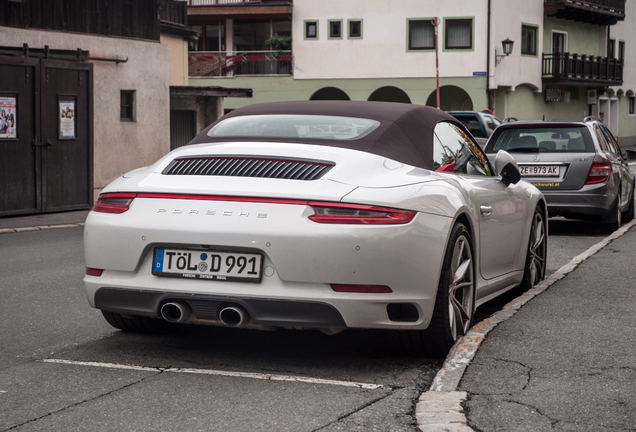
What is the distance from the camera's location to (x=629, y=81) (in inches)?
2218

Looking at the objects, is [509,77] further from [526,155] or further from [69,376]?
[69,376]

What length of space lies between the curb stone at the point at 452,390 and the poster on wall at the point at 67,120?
10952mm

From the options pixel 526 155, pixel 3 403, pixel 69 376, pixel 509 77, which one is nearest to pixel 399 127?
pixel 69 376

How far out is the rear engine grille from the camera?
14.9 ft

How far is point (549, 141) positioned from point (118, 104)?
1050 centimetres

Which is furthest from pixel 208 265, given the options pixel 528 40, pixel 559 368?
pixel 528 40

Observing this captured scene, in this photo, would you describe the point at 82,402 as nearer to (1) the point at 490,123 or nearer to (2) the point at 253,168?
(2) the point at 253,168

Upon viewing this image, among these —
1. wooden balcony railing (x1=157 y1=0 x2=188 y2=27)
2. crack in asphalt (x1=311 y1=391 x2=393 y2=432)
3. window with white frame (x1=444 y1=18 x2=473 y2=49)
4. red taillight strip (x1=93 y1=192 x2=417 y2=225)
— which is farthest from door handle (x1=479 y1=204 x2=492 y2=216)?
window with white frame (x1=444 y1=18 x2=473 y2=49)

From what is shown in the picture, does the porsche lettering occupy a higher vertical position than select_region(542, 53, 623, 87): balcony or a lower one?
lower

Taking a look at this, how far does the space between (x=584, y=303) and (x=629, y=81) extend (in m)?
53.4

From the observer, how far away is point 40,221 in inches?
544

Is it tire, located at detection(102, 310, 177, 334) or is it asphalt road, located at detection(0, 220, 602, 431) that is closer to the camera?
asphalt road, located at detection(0, 220, 602, 431)

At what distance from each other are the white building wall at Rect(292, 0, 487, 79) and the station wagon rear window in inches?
1215

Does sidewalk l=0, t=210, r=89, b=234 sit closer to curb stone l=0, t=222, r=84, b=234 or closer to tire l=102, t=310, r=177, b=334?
curb stone l=0, t=222, r=84, b=234
